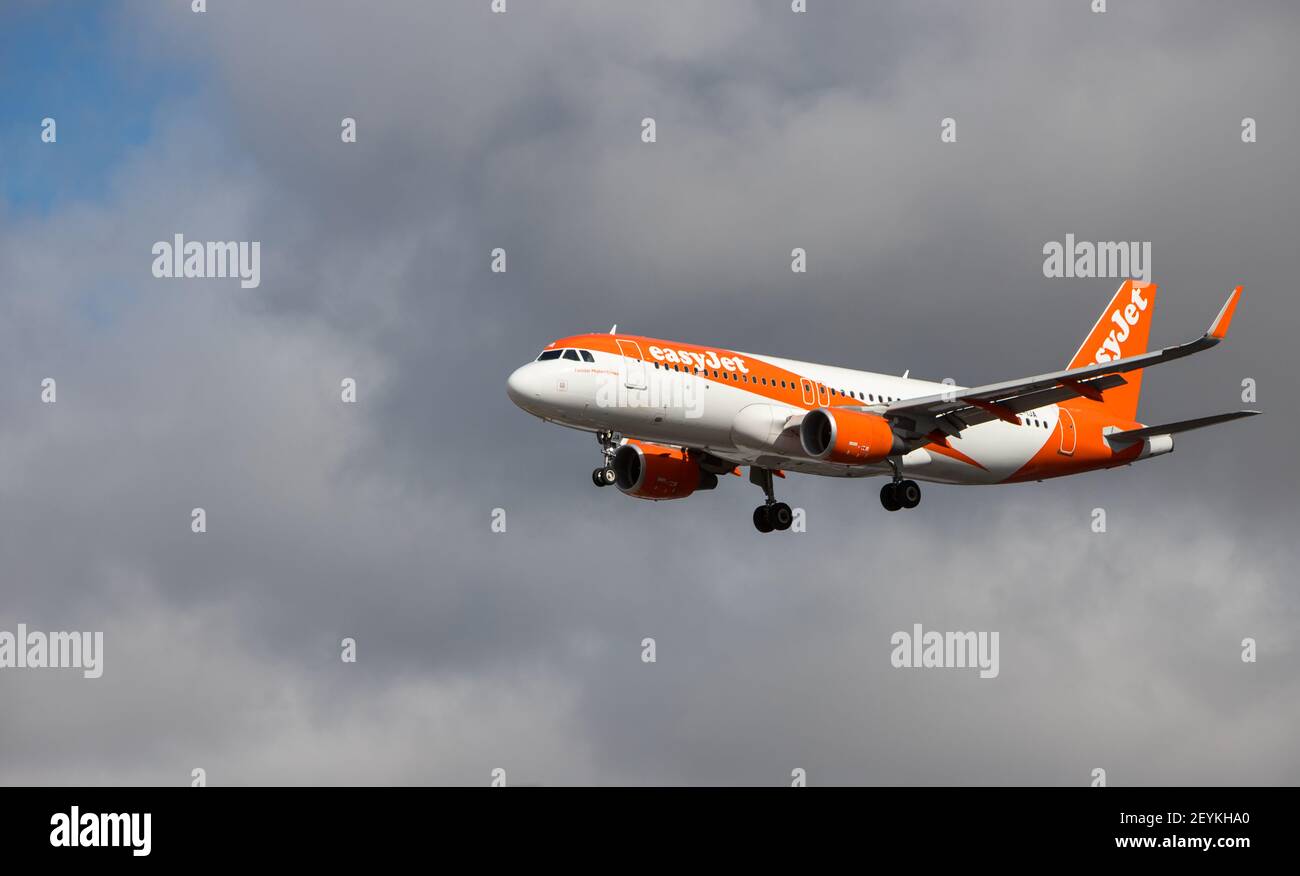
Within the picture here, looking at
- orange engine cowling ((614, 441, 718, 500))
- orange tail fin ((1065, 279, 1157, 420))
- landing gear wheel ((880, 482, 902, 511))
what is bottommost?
landing gear wheel ((880, 482, 902, 511))

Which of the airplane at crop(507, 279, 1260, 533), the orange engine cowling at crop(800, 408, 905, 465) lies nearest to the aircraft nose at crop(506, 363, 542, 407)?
the airplane at crop(507, 279, 1260, 533)

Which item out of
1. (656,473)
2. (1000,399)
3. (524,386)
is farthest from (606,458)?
(1000,399)

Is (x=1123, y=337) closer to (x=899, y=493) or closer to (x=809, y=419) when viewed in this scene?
(x=899, y=493)

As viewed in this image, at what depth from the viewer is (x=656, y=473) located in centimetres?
7106

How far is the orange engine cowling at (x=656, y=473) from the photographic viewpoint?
71.0 meters

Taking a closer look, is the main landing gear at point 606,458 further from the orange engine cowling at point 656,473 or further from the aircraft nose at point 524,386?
the orange engine cowling at point 656,473

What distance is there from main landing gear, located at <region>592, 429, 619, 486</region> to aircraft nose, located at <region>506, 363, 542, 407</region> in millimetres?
3186

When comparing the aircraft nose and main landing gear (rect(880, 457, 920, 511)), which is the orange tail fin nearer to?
main landing gear (rect(880, 457, 920, 511))

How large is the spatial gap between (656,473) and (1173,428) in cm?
1951

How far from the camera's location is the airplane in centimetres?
6128

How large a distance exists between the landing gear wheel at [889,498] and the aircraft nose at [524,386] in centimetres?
1515

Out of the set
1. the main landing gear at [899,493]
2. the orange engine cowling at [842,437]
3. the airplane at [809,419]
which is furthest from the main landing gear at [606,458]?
the main landing gear at [899,493]

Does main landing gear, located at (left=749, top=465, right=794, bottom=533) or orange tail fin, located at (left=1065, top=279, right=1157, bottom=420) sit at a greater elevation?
orange tail fin, located at (left=1065, top=279, right=1157, bottom=420)
